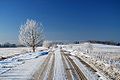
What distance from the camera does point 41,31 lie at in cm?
6912

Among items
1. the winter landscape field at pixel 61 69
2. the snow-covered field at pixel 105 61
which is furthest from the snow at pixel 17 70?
the snow-covered field at pixel 105 61

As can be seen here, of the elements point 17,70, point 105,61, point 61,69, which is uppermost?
point 105,61

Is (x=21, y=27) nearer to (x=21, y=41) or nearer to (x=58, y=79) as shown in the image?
(x=21, y=41)

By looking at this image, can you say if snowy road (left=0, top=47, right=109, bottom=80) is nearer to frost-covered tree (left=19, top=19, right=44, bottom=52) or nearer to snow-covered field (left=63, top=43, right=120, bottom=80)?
snow-covered field (left=63, top=43, right=120, bottom=80)

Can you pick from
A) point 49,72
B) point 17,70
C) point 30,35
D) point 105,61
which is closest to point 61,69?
point 49,72

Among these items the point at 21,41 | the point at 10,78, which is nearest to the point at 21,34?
the point at 21,41

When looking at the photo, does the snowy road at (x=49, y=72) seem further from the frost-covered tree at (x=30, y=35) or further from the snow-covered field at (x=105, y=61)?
the frost-covered tree at (x=30, y=35)

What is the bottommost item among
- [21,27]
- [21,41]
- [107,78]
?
[107,78]

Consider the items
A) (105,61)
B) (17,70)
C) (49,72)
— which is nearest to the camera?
(49,72)

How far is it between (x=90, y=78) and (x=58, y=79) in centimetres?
258

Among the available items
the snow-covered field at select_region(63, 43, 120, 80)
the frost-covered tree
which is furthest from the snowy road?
the frost-covered tree

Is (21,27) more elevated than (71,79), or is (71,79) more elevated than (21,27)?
(21,27)

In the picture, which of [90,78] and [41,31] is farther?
[41,31]

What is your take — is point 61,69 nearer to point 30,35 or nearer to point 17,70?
point 17,70
